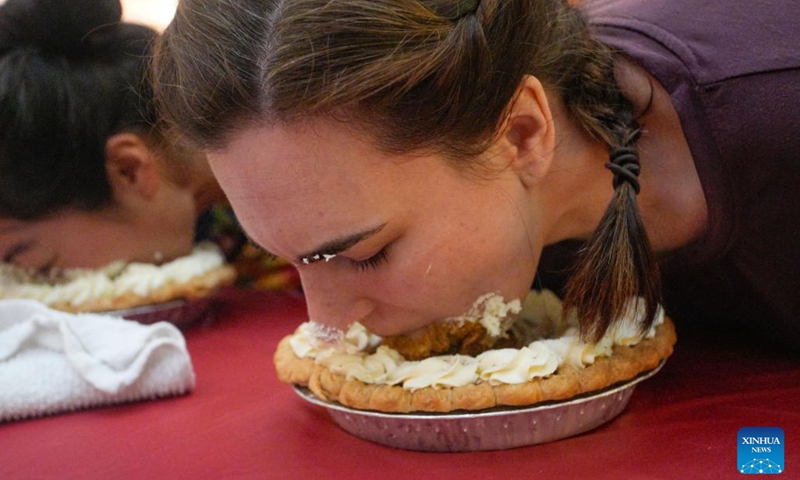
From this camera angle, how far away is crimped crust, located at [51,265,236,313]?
54.9 inches

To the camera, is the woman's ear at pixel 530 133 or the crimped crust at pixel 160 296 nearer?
the woman's ear at pixel 530 133

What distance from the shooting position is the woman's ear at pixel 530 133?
2.84 ft

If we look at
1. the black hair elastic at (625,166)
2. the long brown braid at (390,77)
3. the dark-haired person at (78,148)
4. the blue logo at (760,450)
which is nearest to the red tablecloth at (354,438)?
the blue logo at (760,450)

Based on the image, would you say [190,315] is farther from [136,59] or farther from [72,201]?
[136,59]

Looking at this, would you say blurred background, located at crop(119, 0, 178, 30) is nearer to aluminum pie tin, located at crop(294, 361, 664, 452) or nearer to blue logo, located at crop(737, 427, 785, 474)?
aluminum pie tin, located at crop(294, 361, 664, 452)

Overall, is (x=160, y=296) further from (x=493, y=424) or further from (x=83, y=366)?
(x=493, y=424)

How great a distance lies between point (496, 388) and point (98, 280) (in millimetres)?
810

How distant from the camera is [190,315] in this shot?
1443 millimetres

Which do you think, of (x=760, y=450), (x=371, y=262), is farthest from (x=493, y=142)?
(x=760, y=450)

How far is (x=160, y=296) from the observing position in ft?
4.66

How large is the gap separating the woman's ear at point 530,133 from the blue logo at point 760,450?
1.02 feet

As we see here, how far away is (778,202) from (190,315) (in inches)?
35.2

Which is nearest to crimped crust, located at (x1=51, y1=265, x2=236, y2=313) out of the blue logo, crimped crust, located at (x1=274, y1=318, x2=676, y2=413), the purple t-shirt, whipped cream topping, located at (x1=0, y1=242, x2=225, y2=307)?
whipped cream topping, located at (x1=0, y1=242, x2=225, y2=307)

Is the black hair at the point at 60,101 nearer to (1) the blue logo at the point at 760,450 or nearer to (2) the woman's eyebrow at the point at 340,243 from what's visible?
(2) the woman's eyebrow at the point at 340,243
